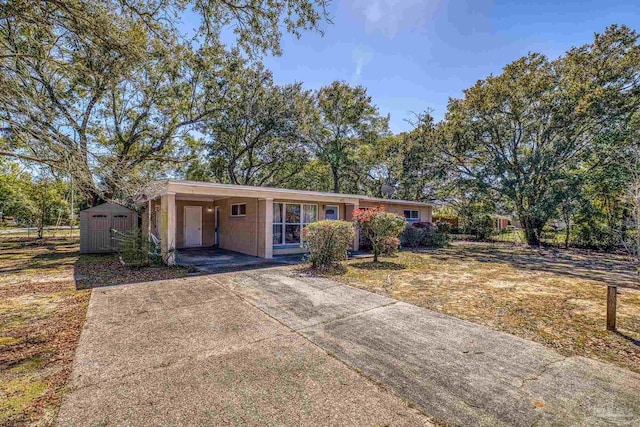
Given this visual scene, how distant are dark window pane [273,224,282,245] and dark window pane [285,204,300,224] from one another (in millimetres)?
483

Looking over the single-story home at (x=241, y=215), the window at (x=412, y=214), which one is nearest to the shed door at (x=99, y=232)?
the single-story home at (x=241, y=215)

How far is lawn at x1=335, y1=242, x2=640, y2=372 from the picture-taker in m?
3.83

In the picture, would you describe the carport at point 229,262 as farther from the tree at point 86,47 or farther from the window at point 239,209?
the tree at point 86,47

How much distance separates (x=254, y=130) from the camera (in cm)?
1966

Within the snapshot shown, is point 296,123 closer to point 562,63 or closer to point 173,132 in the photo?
point 173,132

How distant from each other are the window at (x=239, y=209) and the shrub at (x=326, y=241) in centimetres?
436

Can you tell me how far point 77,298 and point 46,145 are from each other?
2967 mm

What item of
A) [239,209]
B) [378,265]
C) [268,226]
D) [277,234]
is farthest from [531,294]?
[239,209]

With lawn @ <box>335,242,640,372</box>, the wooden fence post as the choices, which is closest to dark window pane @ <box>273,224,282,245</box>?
lawn @ <box>335,242,640,372</box>

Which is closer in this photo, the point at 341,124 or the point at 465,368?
the point at 465,368

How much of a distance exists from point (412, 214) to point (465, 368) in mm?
15289

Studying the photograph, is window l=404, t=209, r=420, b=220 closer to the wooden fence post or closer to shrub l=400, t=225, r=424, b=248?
shrub l=400, t=225, r=424, b=248

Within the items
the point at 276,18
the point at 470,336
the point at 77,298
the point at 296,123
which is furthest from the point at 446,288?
the point at 296,123

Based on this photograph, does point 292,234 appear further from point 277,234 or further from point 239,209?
point 239,209
